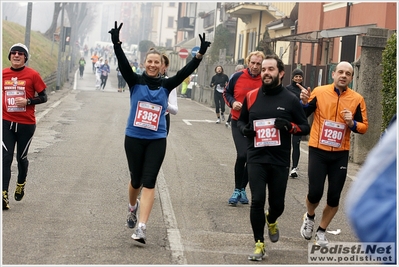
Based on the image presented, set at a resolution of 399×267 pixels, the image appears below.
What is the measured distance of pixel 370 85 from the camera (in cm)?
1638

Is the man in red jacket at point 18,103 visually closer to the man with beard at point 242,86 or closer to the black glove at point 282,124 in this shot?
the man with beard at point 242,86

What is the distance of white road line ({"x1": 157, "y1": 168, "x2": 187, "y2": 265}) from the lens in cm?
694

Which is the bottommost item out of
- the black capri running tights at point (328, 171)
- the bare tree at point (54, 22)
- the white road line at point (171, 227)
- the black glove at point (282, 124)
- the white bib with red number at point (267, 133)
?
the white road line at point (171, 227)

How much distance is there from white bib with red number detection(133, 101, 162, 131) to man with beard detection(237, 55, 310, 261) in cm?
83

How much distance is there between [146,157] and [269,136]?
3.84 ft

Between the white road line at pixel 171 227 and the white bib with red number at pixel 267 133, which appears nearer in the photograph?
the white road line at pixel 171 227

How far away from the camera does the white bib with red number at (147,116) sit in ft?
24.4

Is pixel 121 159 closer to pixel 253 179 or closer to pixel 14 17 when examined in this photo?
pixel 253 179

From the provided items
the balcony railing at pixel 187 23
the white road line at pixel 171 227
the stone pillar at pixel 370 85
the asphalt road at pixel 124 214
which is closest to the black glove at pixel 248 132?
the asphalt road at pixel 124 214

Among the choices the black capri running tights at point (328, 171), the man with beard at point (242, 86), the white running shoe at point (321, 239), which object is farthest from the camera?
the man with beard at point (242, 86)

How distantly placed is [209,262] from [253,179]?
0.81 metres

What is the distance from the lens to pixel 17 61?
8922 millimetres

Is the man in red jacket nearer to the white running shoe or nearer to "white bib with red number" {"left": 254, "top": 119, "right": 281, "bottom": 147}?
"white bib with red number" {"left": 254, "top": 119, "right": 281, "bottom": 147}

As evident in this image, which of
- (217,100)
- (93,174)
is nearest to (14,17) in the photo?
(217,100)
